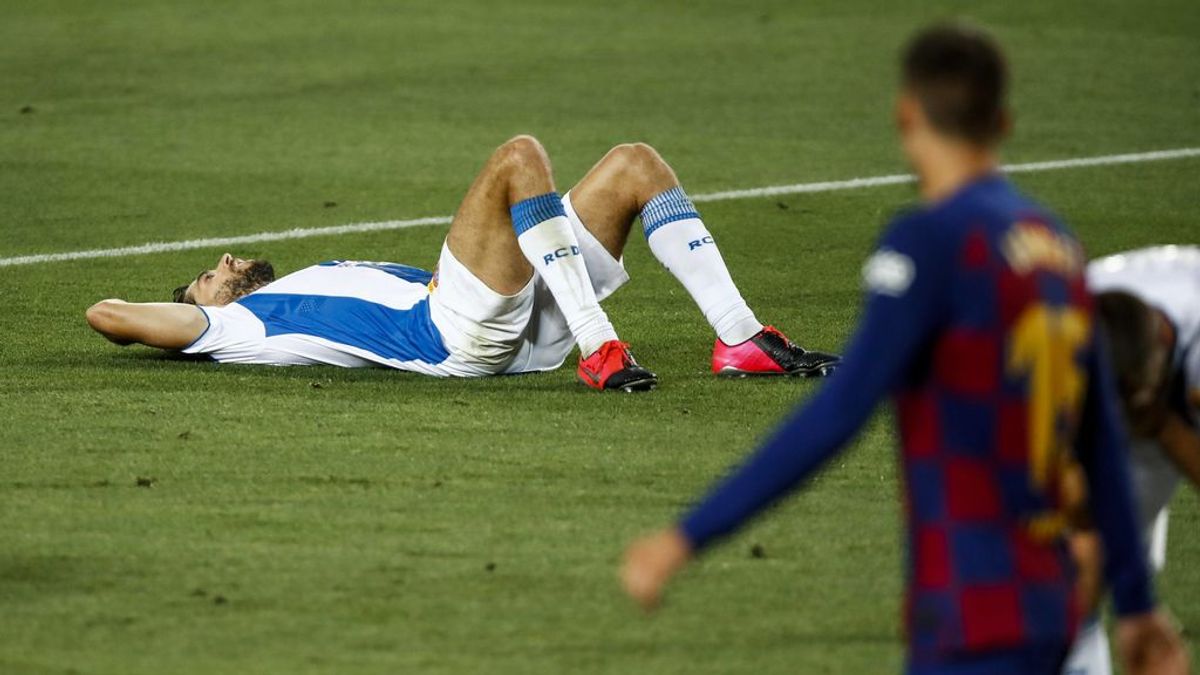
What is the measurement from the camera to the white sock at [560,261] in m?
7.00

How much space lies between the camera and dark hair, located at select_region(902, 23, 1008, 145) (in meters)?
2.96

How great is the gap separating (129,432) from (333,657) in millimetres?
2193

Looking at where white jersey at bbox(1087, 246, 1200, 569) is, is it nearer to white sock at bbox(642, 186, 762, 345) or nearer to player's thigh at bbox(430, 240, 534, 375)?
white sock at bbox(642, 186, 762, 345)

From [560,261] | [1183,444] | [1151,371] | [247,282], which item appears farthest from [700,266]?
[1151,371]

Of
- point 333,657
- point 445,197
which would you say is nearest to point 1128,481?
point 333,657

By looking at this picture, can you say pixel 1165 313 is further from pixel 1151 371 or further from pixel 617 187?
pixel 617 187

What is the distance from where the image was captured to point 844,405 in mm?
2943

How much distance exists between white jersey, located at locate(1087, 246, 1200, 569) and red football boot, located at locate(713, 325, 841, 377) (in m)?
2.97

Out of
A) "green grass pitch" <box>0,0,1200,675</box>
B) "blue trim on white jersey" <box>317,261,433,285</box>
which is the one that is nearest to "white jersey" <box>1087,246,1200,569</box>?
"green grass pitch" <box>0,0,1200,675</box>

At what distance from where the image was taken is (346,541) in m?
5.37

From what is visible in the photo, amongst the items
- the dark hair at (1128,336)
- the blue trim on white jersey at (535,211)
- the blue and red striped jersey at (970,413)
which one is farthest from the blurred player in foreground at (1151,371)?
the blue trim on white jersey at (535,211)

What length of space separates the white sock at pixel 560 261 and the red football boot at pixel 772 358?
464mm

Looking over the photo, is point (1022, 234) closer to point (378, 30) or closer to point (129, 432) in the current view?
point (129, 432)

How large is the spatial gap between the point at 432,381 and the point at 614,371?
2.25 feet
